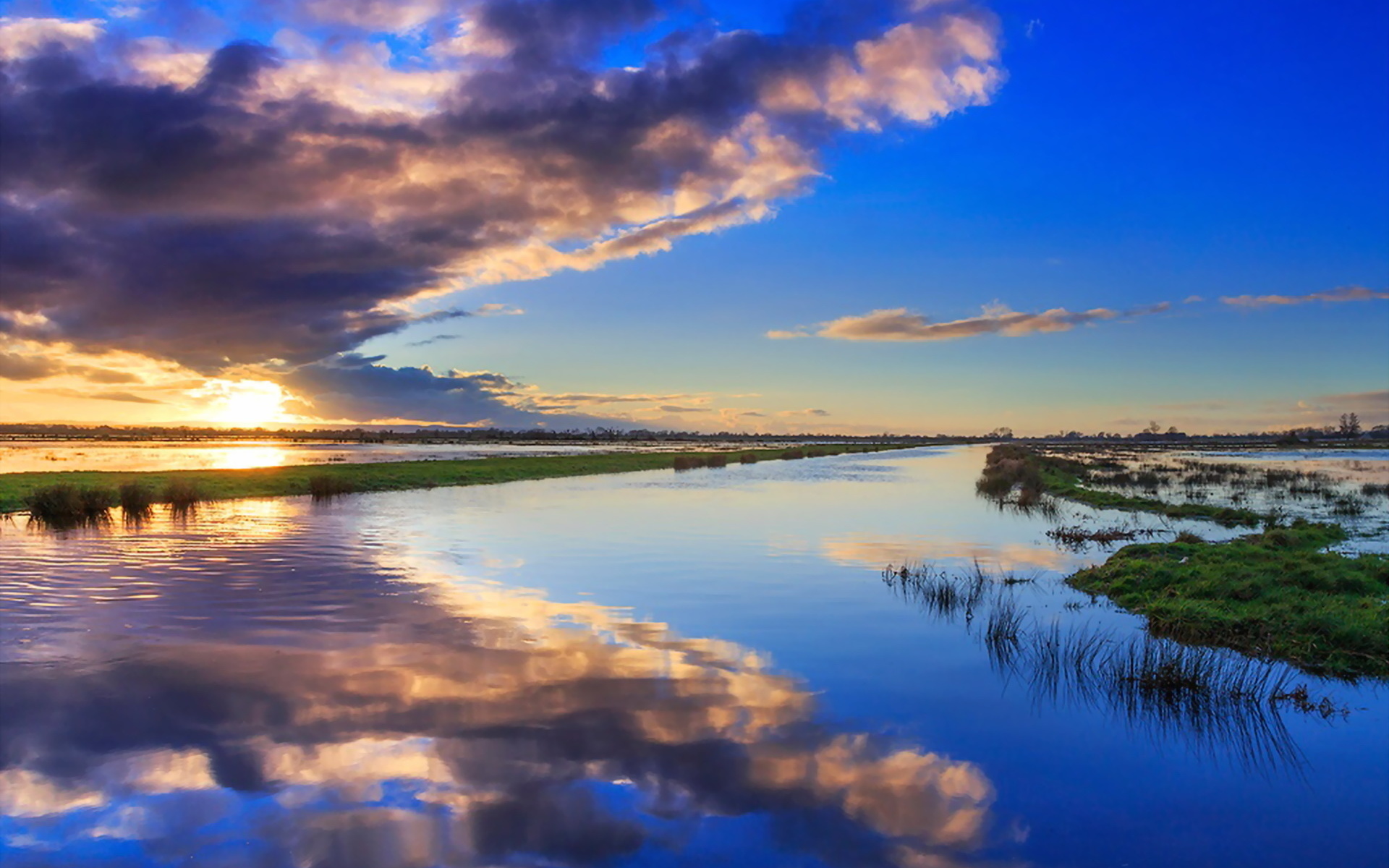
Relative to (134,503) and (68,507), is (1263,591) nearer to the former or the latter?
(68,507)

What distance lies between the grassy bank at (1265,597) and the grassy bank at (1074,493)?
432 inches

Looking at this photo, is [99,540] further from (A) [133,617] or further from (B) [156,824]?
(B) [156,824]

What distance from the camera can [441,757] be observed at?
9078mm

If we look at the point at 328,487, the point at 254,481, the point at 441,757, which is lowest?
the point at 441,757

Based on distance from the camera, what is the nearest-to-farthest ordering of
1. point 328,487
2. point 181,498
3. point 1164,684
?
point 1164,684
point 181,498
point 328,487

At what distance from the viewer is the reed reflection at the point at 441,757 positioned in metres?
7.38

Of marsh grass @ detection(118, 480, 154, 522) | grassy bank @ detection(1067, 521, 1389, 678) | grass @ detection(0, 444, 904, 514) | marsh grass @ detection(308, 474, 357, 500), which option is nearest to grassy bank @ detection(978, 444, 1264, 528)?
grassy bank @ detection(1067, 521, 1389, 678)

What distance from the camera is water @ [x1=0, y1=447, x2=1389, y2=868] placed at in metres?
7.52

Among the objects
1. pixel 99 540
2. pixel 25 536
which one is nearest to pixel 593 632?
pixel 99 540

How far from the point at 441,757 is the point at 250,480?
44.6 metres

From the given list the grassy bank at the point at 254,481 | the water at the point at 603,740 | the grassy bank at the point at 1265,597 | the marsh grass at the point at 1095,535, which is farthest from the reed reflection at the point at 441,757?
the grassy bank at the point at 254,481

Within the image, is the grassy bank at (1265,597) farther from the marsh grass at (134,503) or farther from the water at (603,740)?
the marsh grass at (134,503)

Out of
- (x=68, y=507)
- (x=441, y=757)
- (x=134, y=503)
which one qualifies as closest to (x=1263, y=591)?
(x=441, y=757)

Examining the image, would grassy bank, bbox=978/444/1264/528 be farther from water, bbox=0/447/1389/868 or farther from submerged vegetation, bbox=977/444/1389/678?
water, bbox=0/447/1389/868
